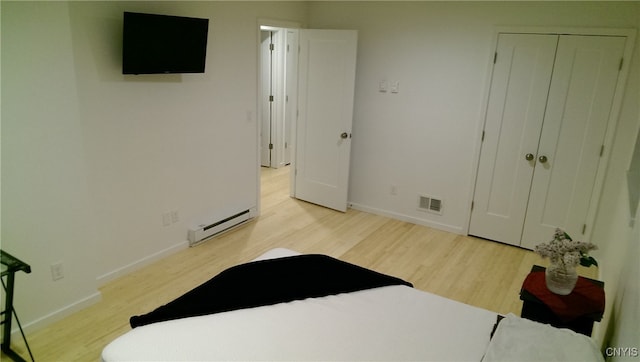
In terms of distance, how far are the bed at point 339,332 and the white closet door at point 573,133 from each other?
225 cm

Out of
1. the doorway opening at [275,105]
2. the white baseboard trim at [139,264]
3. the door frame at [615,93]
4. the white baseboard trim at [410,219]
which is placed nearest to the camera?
the white baseboard trim at [139,264]

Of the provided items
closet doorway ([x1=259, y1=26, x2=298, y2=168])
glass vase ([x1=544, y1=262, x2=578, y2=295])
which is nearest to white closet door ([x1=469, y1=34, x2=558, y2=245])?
glass vase ([x1=544, y1=262, x2=578, y2=295])

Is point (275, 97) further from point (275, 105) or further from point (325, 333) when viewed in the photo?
point (325, 333)

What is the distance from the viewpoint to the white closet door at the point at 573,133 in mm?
3318

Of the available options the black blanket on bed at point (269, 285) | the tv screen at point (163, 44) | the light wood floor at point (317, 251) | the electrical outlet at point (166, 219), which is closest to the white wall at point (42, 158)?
the light wood floor at point (317, 251)

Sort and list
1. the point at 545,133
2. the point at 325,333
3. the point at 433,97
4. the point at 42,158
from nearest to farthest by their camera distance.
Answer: the point at 325,333
the point at 42,158
the point at 545,133
the point at 433,97

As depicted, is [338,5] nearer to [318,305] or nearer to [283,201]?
[283,201]

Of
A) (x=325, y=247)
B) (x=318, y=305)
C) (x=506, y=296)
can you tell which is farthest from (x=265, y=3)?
(x=506, y=296)

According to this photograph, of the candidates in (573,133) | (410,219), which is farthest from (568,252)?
(410,219)

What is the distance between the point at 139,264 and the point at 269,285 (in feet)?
5.48

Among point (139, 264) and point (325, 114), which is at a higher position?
point (325, 114)

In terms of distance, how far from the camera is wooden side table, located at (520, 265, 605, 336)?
1.95 m

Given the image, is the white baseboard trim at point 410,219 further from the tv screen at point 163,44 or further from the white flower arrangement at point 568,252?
the tv screen at point 163,44

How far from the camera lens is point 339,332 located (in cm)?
184
